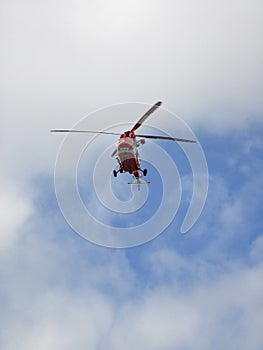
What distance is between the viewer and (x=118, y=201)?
76188 mm

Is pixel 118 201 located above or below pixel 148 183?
below

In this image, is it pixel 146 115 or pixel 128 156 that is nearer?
pixel 146 115

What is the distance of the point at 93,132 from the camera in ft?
259

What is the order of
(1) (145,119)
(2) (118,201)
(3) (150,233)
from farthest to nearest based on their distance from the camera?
(1) (145,119)
(2) (118,201)
(3) (150,233)

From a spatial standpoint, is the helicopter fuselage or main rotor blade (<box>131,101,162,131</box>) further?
the helicopter fuselage

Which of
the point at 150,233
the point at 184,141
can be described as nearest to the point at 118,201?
the point at 150,233

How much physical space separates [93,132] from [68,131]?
464cm

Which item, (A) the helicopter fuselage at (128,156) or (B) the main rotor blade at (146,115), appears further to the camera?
(A) the helicopter fuselage at (128,156)

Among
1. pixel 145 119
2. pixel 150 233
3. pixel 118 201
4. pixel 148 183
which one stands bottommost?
pixel 150 233

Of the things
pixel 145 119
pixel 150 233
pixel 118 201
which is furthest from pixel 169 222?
pixel 145 119

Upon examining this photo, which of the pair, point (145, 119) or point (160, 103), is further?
point (145, 119)

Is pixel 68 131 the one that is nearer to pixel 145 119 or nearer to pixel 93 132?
pixel 93 132

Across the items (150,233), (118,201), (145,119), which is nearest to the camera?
(150,233)

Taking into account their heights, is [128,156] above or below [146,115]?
below
